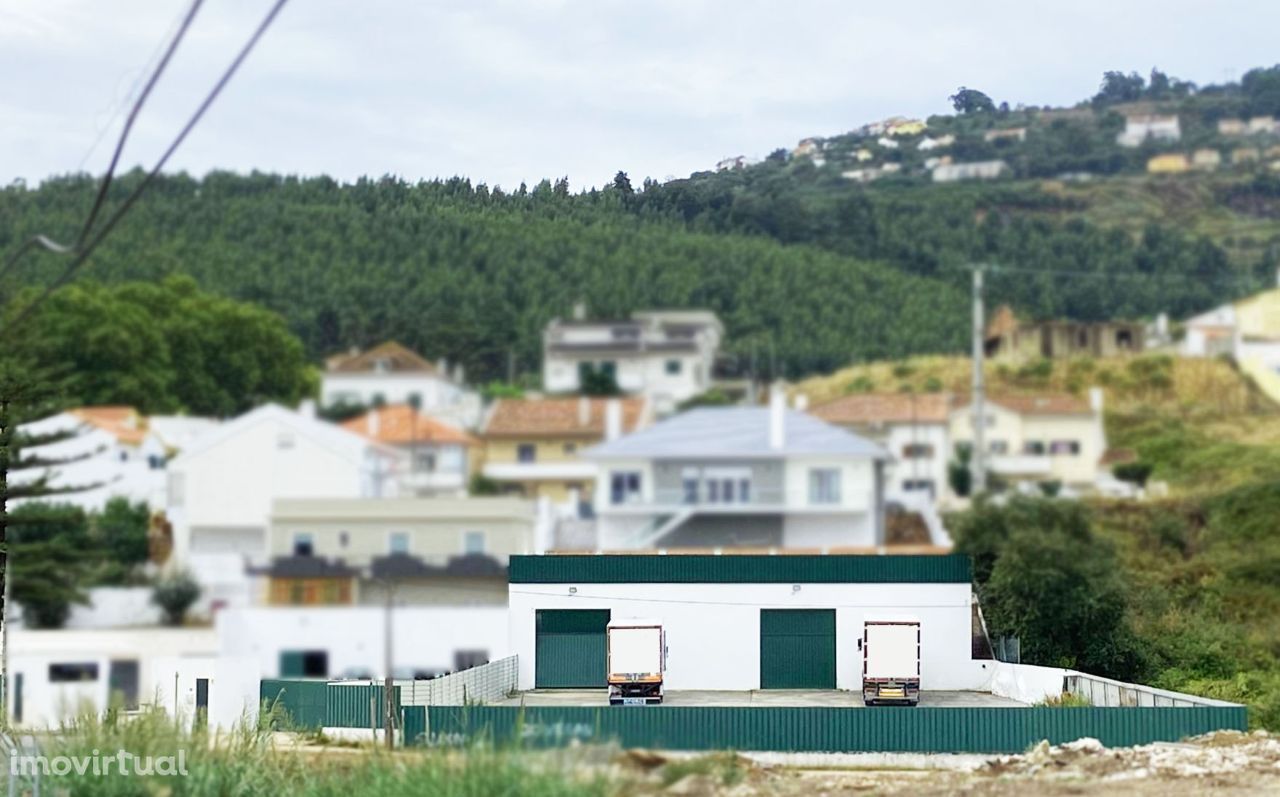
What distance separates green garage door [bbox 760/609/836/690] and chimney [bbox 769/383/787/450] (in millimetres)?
18475

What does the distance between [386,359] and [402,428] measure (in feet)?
9.61

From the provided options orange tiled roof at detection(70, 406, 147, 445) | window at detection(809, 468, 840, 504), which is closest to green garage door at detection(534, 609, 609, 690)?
orange tiled roof at detection(70, 406, 147, 445)

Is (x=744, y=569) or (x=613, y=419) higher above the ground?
(x=613, y=419)

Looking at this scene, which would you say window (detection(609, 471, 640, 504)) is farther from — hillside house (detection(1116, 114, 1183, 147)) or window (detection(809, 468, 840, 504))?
hillside house (detection(1116, 114, 1183, 147))

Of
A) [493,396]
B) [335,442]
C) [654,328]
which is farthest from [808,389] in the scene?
[335,442]

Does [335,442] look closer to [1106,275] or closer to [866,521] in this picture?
[866,521]

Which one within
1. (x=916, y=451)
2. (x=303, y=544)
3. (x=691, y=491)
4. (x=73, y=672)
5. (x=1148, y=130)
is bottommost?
(x=73, y=672)

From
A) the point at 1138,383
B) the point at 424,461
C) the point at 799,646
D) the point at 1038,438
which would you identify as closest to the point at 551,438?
the point at 799,646

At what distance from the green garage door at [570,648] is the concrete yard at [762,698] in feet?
0.89

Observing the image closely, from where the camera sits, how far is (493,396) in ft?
98.5

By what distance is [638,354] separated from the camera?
42781 mm

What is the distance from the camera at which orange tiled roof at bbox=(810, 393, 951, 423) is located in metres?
57.1

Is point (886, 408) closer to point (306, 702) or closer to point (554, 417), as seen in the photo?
point (554, 417)

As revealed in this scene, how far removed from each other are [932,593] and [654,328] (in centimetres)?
2169
